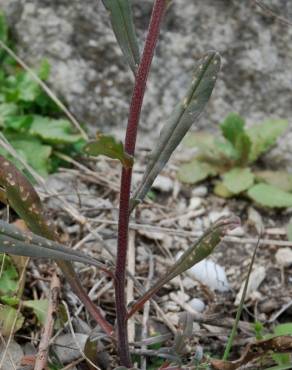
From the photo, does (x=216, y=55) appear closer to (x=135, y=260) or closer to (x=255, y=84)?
(x=135, y=260)

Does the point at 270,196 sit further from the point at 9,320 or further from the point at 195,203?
the point at 9,320

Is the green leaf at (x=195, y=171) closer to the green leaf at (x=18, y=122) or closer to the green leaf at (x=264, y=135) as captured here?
the green leaf at (x=264, y=135)

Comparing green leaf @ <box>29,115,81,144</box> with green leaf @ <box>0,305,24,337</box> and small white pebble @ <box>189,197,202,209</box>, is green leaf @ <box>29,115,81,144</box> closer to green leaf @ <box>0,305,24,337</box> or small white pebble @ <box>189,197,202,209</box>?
small white pebble @ <box>189,197,202,209</box>

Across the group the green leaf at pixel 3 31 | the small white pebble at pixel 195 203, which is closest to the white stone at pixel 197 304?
the small white pebble at pixel 195 203

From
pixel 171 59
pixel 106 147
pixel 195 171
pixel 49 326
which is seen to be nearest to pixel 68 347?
pixel 49 326

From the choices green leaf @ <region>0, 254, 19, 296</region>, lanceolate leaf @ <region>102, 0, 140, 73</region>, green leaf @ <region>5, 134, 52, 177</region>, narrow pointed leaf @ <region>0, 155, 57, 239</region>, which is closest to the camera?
lanceolate leaf @ <region>102, 0, 140, 73</region>

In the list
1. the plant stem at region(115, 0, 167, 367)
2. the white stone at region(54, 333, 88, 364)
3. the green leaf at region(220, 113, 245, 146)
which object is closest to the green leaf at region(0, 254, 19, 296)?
the white stone at region(54, 333, 88, 364)
